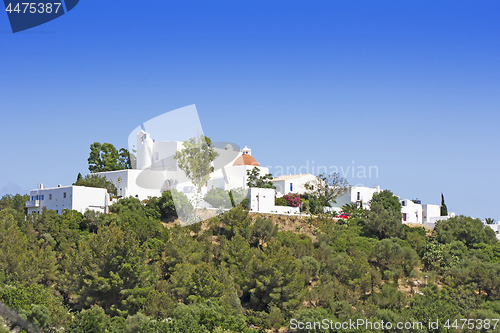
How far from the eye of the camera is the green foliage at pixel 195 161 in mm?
43281

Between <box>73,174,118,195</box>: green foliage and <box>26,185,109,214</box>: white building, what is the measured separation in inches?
68.6

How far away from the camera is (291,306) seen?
31.0m

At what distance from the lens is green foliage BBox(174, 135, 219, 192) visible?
142 feet

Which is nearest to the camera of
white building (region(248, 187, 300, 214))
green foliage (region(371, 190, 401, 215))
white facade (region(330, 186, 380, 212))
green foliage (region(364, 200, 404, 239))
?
green foliage (region(364, 200, 404, 239))

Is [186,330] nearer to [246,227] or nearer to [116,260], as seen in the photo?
[116,260]

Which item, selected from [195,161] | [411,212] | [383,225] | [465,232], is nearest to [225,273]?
[195,161]

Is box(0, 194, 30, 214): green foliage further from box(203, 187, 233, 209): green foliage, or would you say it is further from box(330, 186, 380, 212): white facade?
box(330, 186, 380, 212): white facade

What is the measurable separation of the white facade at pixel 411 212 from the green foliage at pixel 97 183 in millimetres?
24930

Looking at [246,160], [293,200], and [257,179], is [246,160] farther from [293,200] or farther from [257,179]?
[293,200]

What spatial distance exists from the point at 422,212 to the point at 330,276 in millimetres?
19316

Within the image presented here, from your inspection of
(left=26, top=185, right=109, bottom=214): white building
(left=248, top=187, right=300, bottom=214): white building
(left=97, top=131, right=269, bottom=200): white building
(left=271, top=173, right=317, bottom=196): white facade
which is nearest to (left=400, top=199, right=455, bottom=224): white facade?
(left=271, top=173, right=317, bottom=196): white facade

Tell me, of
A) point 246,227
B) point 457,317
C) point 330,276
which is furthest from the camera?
point 246,227

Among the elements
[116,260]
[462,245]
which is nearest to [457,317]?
[462,245]

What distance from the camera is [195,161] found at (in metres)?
44.0
